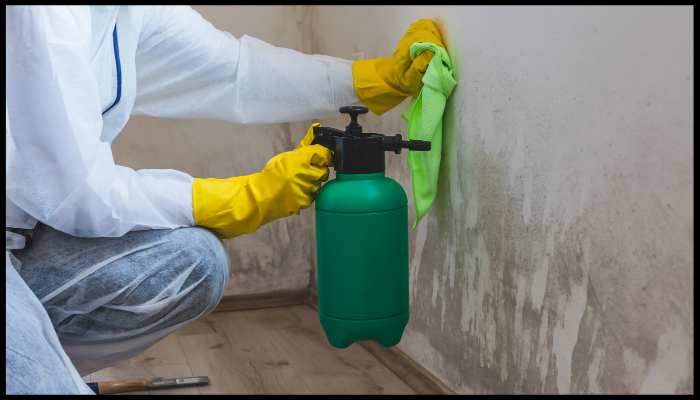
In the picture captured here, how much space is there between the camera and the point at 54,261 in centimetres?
93

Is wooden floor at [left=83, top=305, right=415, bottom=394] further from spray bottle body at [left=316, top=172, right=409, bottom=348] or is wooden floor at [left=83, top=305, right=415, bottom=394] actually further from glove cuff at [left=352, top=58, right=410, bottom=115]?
glove cuff at [left=352, top=58, right=410, bottom=115]

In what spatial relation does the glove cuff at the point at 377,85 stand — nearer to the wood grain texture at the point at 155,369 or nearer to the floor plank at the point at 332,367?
the floor plank at the point at 332,367

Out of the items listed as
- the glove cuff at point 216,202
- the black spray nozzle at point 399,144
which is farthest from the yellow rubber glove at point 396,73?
the glove cuff at point 216,202

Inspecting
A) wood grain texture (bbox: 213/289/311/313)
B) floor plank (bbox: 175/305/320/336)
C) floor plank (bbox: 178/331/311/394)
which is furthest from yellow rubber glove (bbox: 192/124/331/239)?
wood grain texture (bbox: 213/289/311/313)

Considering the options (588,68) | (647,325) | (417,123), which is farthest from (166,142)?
(647,325)

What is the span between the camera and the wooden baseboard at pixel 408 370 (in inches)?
46.9

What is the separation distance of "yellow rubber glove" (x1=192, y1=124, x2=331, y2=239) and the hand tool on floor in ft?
1.48

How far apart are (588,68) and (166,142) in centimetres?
127

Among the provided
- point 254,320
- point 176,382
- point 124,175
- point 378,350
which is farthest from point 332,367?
point 124,175

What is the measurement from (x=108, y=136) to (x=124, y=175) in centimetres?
13

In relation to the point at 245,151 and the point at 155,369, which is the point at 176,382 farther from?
the point at 245,151

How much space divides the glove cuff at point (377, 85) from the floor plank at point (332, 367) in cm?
56

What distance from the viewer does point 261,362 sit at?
139 centimetres

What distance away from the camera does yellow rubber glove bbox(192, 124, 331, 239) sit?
93 centimetres
